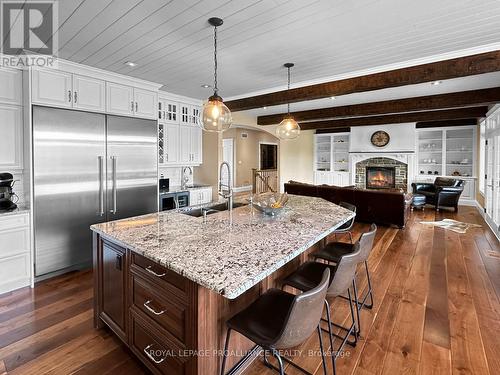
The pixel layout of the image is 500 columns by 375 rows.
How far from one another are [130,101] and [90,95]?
1.81ft

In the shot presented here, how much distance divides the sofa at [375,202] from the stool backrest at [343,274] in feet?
14.9

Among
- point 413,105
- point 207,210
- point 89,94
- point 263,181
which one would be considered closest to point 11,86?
point 89,94

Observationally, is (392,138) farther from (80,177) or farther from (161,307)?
(161,307)

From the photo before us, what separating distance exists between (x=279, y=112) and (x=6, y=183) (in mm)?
6084

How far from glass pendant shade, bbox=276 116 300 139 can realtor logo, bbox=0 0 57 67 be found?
279 cm

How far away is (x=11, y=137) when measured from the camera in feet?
10.1

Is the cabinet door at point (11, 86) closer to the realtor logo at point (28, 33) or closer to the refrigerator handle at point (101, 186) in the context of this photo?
the realtor logo at point (28, 33)

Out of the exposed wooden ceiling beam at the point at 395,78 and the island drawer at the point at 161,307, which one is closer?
the island drawer at the point at 161,307

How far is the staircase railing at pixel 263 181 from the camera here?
10.9 metres

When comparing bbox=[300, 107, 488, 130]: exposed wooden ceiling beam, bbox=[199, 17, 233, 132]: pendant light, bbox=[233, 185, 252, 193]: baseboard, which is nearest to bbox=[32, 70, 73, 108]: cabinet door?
bbox=[199, 17, 233, 132]: pendant light

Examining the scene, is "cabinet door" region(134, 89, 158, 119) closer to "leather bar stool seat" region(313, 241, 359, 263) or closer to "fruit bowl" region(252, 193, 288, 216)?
"fruit bowl" region(252, 193, 288, 216)

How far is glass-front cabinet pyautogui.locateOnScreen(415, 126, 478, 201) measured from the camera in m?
8.55

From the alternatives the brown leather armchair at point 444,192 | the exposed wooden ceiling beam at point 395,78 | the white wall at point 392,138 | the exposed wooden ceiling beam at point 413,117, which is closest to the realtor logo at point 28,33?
the exposed wooden ceiling beam at point 395,78

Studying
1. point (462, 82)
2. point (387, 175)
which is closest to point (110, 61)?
point (462, 82)
